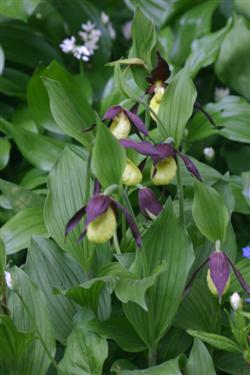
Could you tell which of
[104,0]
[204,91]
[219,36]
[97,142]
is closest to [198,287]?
[97,142]

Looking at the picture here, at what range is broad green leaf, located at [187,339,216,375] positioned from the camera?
1.25 metres

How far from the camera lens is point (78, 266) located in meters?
1.42

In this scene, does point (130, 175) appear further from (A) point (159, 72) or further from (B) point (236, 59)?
(B) point (236, 59)

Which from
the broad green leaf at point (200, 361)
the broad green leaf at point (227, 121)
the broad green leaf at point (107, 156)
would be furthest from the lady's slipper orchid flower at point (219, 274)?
the broad green leaf at point (227, 121)

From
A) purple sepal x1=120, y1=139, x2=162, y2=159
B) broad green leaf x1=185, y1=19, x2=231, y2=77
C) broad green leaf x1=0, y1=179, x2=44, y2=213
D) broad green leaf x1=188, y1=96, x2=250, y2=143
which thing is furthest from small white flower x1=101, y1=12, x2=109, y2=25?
purple sepal x1=120, y1=139, x2=162, y2=159

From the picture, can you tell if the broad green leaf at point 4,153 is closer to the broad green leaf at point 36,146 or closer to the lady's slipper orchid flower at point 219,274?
the broad green leaf at point 36,146

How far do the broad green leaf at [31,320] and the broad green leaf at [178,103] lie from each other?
0.35 m

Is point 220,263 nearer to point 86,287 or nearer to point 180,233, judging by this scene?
point 180,233

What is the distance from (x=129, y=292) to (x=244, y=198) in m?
0.56

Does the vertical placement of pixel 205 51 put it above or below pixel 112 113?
below

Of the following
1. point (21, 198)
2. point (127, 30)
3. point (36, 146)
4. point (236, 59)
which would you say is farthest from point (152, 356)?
point (127, 30)

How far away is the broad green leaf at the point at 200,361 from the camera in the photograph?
1.25 meters

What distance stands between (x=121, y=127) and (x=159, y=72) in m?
0.17

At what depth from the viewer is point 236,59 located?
2018 mm
